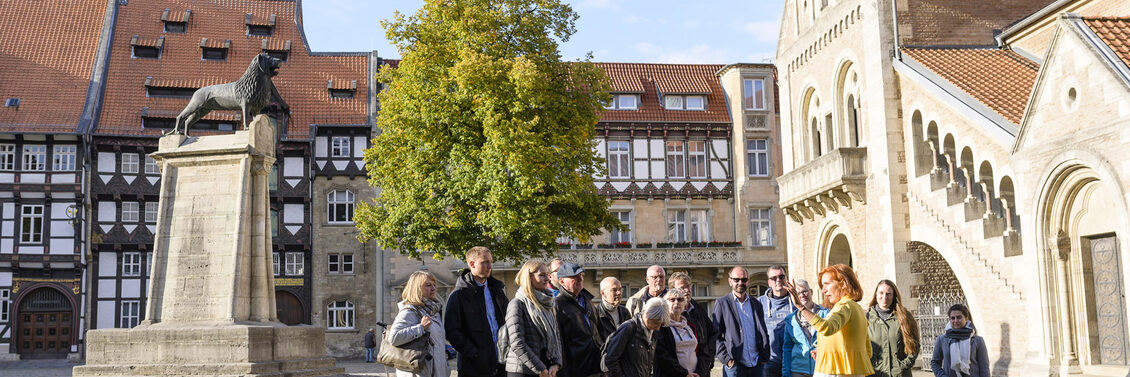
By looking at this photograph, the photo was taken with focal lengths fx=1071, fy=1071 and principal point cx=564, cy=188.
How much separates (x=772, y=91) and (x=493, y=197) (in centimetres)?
2024

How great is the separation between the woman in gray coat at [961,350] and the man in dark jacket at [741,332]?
5.16ft

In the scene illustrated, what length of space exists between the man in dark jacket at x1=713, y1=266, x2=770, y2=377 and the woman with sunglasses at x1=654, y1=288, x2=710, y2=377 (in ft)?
4.77

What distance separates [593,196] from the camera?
24734 mm

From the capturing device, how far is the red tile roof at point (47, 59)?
118ft

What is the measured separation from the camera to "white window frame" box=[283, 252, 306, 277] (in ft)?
124

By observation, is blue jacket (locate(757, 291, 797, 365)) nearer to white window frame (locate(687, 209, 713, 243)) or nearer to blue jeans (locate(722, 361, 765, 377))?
blue jeans (locate(722, 361, 765, 377))

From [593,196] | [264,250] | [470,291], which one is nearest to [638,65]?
[593,196]

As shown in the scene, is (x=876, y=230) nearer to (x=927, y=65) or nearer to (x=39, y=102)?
(x=927, y=65)

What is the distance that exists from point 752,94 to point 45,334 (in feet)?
86.3

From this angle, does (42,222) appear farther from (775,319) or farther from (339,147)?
(775,319)

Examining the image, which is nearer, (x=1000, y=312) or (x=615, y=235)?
(x=1000, y=312)

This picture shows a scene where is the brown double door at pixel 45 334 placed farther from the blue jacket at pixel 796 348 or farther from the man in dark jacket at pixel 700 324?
the blue jacket at pixel 796 348

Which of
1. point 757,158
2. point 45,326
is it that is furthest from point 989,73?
point 45,326

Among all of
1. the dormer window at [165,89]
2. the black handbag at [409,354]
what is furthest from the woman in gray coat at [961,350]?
the dormer window at [165,89]
